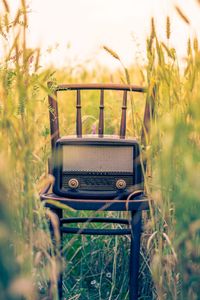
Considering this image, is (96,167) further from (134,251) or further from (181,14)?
Answer: (181,14)

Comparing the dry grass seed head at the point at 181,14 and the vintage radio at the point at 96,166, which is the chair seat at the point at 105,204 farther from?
the dry grass seed head at the point at 181,14

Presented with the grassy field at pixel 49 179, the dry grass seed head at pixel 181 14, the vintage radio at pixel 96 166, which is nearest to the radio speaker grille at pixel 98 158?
the vintage radio at pixel 96 166

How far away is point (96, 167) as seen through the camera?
Answer: 95.8 inches

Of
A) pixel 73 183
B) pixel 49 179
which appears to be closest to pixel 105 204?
pixel 73 183

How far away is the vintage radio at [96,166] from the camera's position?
94.9 inches

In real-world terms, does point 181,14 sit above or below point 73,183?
above

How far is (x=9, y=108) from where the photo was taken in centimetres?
175

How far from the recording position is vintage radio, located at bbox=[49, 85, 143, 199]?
2.41 m

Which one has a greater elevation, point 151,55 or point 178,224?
point 151,55

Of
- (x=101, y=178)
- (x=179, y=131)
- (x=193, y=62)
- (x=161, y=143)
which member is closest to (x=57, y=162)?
(x=101, y=178)

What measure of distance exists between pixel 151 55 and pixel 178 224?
64cm

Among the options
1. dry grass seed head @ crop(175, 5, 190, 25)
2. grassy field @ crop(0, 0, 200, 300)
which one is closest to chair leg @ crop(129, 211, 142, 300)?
grassy field @ crop(0, 0, 200, 300)

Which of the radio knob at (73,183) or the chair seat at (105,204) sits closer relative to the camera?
the chair seat at (105,204)

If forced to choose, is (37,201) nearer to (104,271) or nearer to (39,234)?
(39,234)
